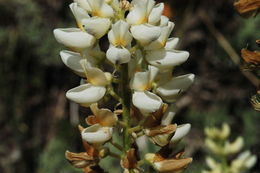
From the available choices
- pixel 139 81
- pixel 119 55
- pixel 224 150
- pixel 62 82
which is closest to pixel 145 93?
pixel 139 81

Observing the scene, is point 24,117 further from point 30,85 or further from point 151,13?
point 151,13

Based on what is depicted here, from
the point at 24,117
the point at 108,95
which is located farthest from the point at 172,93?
the point at 24,117

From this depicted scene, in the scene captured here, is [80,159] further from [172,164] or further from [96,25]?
[96,25]

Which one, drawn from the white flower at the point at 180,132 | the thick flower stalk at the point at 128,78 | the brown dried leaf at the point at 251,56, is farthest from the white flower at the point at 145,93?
the brown dried leaf at the point at 251,56

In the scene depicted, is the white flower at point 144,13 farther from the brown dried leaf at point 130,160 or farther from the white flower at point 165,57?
the brown dried leaf at point 130,160

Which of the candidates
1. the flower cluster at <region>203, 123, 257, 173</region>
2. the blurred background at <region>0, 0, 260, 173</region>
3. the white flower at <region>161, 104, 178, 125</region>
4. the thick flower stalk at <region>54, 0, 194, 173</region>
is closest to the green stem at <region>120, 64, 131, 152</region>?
the thick flower stalk at <region>54, 0, 194, 173</region>
